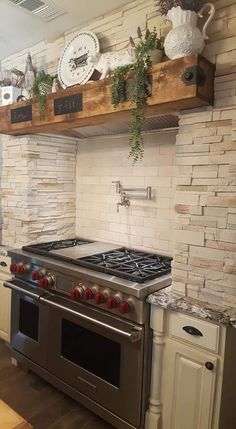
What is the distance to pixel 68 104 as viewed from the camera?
6.38 ft

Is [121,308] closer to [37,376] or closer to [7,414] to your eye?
[7,414]

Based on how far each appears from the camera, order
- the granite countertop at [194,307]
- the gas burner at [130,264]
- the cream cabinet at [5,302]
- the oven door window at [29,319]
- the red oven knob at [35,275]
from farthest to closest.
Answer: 1. the cream cabinet at [5,302]
2. the oven door window at [29,319]
3. the red oven knob at [35,275]
4. the gas burner at [130,264]
5. the granite countertop at [194,307]

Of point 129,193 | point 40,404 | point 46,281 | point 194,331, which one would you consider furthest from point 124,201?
point 40,404

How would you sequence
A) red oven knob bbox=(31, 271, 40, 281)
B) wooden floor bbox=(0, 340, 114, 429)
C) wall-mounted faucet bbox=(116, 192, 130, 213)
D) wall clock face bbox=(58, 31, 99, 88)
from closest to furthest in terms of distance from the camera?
wooden floor bbox=(0, 340, 114, 429), wall clock face bbox=(58, 31, 99, 88), red oven knob bbox=(31, 271, 40, 281), wall-mounted faucet bbox=(116, 192, 130, 213)

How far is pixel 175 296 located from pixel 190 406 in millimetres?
546

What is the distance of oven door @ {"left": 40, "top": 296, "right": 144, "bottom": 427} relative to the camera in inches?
65.7

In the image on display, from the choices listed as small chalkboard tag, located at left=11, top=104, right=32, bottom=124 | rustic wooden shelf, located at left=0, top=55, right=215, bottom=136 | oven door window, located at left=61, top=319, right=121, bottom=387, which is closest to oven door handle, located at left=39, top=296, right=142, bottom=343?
oven door window, located at left=61, top=319, right=121, bottom=387

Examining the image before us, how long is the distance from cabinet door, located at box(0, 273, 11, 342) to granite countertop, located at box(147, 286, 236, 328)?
59.8 inches

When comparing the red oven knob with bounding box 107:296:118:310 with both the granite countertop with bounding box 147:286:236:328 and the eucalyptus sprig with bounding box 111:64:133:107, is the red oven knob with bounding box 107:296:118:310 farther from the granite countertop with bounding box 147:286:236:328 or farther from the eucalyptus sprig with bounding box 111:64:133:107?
the eucalyptus sprig with bounding box 111:64:133:107

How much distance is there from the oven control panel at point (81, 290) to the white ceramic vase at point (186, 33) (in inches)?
50.5

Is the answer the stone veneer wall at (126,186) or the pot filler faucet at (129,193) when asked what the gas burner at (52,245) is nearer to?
the stone veneer wall at (126,186)

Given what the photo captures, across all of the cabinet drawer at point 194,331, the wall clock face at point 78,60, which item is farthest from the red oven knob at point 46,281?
the wall clock face at point 78,60

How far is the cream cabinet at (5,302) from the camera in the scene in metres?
2.60

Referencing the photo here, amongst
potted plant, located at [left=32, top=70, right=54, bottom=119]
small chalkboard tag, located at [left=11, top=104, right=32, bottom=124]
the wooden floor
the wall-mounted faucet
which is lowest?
the wooden floor
